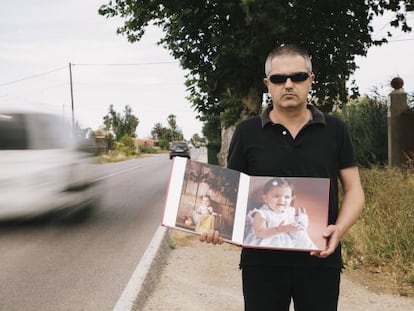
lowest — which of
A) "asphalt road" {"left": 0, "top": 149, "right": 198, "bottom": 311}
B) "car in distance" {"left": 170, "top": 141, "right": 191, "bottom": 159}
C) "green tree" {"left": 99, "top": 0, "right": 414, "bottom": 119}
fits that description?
"car in distance" {"left": 170, "top": 141, "right": 191, "bottom": 159}

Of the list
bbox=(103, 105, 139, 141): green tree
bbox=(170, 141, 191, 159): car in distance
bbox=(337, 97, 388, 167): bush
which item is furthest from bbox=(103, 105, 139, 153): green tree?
bbox=(337, 97, 388, 167): bush

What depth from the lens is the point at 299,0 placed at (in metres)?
8.48

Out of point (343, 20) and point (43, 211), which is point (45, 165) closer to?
point (43, 211)

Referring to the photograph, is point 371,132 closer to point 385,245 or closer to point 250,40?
point 250,40

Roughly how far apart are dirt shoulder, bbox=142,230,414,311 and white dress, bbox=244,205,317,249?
2.39 metres

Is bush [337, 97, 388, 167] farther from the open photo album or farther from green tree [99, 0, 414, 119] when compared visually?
the open photo album

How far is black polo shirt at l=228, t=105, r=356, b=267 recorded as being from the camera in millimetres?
2189

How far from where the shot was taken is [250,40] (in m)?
8.37

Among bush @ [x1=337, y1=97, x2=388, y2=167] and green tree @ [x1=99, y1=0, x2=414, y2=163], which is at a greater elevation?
green tree @ [x1=99, y1=0, x2=414, y2=163]

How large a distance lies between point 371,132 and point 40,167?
9431mm

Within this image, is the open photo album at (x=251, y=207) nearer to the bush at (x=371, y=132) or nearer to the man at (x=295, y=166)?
the man at (x=295, y=166)

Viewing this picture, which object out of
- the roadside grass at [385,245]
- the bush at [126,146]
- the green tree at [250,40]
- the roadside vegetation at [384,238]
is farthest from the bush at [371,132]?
the bush at [126,146]

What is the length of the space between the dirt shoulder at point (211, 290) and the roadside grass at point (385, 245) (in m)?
0.20

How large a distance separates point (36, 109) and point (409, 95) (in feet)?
30.8
